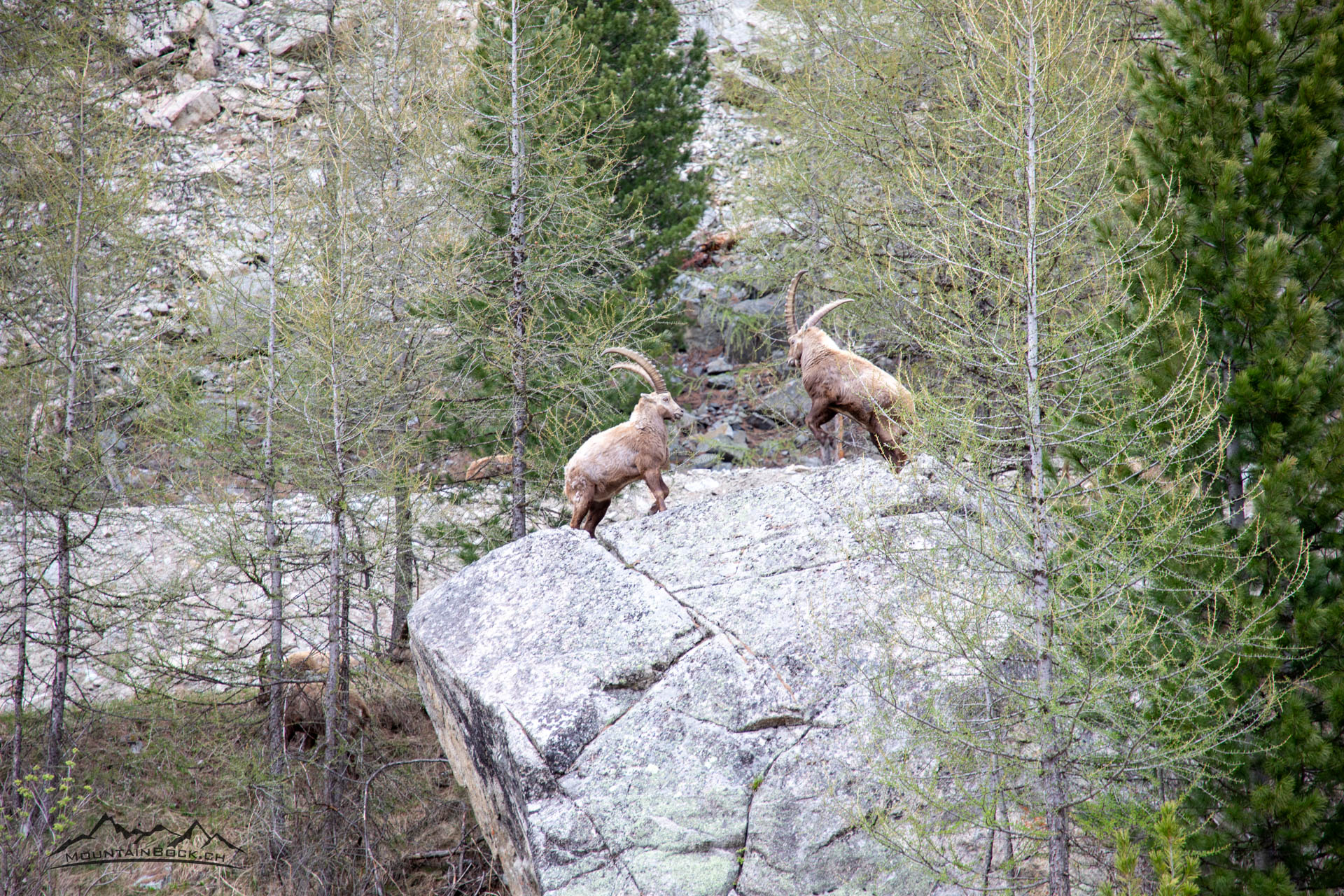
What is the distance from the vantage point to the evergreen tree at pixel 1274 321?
5.12 m

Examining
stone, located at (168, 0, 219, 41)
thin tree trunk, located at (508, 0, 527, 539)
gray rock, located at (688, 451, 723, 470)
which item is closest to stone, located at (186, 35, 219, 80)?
stone, located at (168, 0, 219, 41)

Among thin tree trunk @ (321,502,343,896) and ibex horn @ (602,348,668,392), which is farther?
thin tree trunk @ (321,502,343,896)

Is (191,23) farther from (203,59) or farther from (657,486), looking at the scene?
(657,486)

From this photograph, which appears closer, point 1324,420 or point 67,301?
point 1324,420

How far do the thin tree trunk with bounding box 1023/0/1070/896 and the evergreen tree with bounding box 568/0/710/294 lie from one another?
7524 mm

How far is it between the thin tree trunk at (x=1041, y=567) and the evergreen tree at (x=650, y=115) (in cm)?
752

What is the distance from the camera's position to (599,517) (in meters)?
7.70

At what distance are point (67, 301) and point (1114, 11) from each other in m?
12.8

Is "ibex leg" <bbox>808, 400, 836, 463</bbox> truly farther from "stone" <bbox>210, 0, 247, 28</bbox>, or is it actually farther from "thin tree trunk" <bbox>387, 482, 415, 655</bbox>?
"stone" <bbox>210, 0, 247, 28</bbox>

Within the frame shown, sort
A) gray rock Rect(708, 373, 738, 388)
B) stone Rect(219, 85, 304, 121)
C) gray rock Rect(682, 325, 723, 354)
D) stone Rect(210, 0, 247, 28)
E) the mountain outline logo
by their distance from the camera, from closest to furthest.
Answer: the mountain outline logo < gray rock Rect(708, 373, 738, 388) < gray rock Rect(682, 325, 723, 354) < stone Rect(219, 85, 304, 121) < stone Rect(210, 0, 247, 28)

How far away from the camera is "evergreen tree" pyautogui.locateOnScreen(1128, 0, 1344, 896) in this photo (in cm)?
512

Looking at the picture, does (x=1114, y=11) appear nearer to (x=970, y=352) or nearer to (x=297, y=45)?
(x=970, y=352)

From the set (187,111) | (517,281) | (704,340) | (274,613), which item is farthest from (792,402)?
(187,111)

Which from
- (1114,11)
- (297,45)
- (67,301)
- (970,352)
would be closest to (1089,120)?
(970,352)
